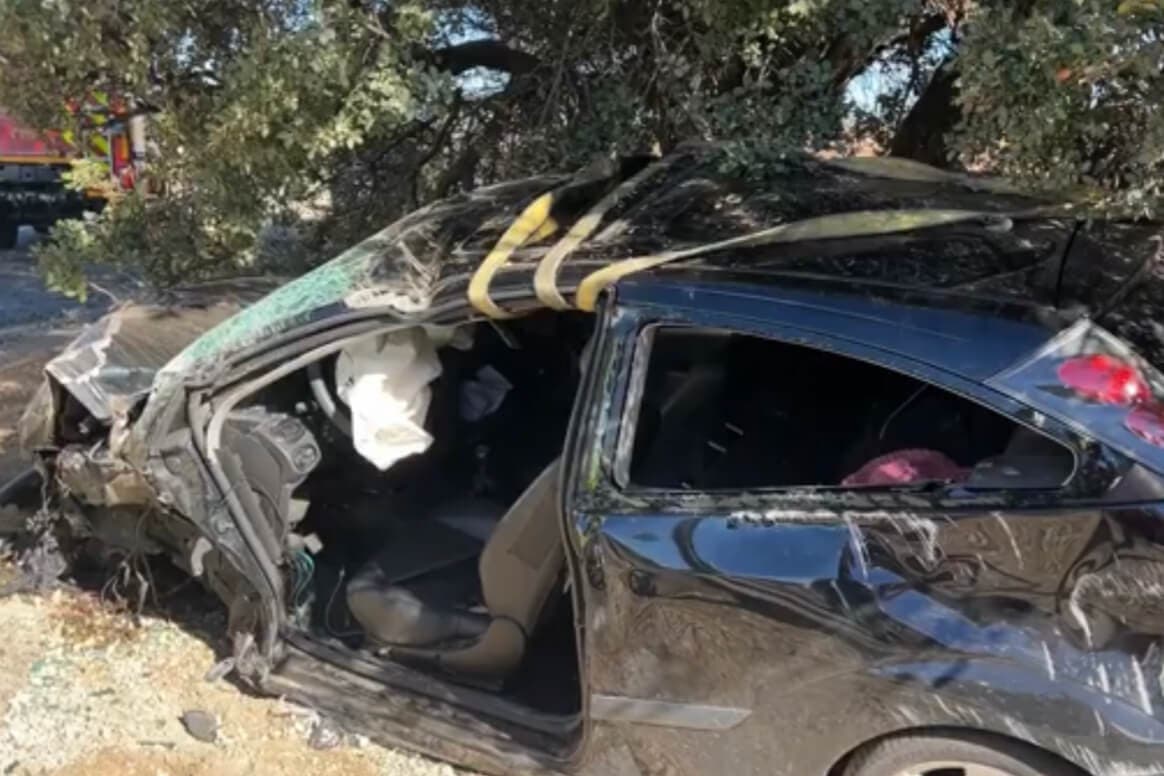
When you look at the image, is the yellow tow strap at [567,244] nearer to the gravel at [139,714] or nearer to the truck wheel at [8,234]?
the gravel at [139,714]

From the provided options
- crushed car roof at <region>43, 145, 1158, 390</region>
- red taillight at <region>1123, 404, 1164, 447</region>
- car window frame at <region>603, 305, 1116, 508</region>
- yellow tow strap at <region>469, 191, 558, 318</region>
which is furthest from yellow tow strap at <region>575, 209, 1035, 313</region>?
red taillight at <region>1123, 404, 1164, 447</region>

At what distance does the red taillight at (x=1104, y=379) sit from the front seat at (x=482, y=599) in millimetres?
1354

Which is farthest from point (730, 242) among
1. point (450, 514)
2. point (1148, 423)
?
point (450, 514)

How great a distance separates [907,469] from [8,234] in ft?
52.5

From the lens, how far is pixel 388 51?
4.46 m

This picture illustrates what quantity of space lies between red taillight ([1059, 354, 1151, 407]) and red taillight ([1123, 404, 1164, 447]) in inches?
0.9

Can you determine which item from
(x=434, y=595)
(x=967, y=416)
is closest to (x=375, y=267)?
(x=434, y=595)

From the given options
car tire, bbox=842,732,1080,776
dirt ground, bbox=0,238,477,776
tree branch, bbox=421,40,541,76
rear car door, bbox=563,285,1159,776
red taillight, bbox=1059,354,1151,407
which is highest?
tree branch, bbox=421,40,541,76

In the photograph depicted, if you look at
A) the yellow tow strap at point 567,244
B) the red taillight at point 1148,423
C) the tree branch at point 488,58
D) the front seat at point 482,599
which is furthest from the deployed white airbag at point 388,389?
the red taillight at point 1148,423

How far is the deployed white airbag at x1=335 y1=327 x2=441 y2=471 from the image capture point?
3.71 meters

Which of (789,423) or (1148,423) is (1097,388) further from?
(789,423)

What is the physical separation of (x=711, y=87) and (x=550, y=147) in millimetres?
738

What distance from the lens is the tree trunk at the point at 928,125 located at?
5.00 metres

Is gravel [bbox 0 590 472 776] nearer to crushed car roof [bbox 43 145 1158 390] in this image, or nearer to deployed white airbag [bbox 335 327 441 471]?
deployed white airbag [bbox 335 327 441 471]
